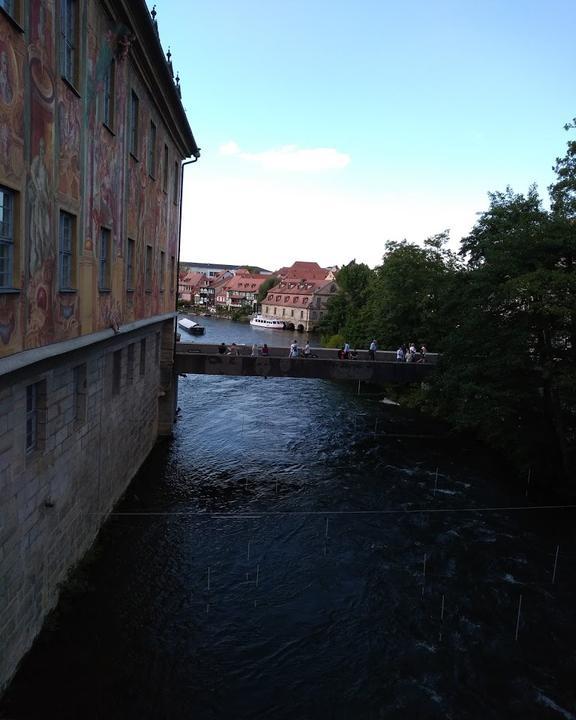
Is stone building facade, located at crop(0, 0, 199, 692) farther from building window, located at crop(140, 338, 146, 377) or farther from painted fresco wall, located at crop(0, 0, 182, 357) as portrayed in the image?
building window, located at crop(140, 338, 146, 377)

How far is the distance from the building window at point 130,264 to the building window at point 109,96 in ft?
10.7

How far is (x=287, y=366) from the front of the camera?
24.4 m

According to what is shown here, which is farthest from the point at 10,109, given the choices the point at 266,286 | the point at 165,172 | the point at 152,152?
the point at 266,286

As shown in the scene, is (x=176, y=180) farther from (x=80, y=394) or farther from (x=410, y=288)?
(x=410, y=288)

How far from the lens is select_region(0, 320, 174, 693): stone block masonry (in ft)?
26.5

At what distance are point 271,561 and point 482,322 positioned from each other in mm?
11554

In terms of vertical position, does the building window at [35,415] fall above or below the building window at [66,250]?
below

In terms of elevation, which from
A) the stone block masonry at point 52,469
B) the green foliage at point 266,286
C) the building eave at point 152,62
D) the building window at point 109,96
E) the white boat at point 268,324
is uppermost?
the building eave at point 152,62

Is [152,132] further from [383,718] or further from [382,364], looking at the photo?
[383,718]

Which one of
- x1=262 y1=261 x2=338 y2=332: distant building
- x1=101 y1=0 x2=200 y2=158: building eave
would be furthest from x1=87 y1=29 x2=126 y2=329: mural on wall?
x1=262 y1=261 x2=338 y2=332: distant building

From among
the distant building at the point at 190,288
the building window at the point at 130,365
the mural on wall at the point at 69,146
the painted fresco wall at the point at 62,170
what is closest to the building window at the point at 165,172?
the painted fresco wall at the point at 62,170

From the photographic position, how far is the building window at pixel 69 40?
9.01 m

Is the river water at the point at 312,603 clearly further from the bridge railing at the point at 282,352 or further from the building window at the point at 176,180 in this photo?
the building window at the point at 176,180

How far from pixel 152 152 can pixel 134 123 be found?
2.76 metres
